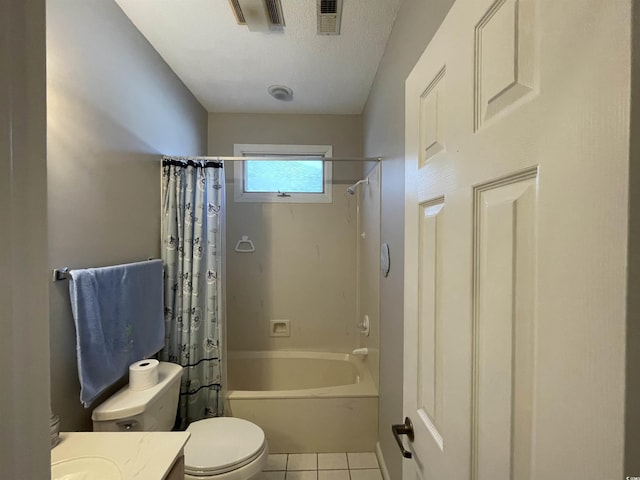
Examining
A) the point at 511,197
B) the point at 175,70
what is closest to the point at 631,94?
the point at 511,197

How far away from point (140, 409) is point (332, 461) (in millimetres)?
1306

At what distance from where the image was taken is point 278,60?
6.47ft

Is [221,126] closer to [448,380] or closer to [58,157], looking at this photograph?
[58,157]

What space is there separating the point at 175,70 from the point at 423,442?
2440mm

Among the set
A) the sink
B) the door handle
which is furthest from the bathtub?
the door handle

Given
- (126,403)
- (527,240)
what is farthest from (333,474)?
(527,240)

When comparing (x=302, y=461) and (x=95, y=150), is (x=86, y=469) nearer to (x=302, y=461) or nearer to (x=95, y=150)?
(x=95, y=150)

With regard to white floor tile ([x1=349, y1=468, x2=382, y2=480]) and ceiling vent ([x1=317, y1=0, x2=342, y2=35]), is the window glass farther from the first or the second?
white floor tile ([x1=349, y1=468, x2=382, y2=480])

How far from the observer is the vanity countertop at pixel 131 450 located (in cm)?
89

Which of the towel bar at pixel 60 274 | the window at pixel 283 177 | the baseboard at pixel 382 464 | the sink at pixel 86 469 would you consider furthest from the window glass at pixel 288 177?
the sink at pixel 86 469

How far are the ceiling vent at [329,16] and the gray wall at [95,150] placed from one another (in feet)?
3.24

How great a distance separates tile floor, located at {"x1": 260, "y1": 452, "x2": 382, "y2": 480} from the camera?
72.9 inches

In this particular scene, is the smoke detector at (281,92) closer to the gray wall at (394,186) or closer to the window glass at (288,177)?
the window glass at (288,177)

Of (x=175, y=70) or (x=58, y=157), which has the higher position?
(x=175, y=70)
